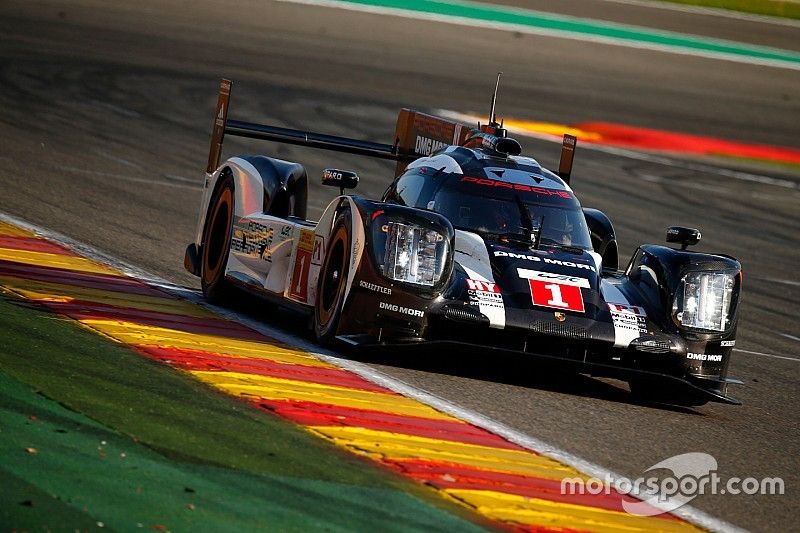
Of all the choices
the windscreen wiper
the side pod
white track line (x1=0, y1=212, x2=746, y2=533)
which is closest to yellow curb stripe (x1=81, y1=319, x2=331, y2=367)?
white track line (x1=0, y1=212, x2=746, y2=533)

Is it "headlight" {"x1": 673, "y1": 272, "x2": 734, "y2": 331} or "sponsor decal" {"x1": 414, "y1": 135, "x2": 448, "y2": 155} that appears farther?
"sponsor decal" {"x1": 414, "y1": 135, "x2": 448, "y2": 155}

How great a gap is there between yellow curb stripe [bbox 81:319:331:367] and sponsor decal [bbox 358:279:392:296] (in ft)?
1.58

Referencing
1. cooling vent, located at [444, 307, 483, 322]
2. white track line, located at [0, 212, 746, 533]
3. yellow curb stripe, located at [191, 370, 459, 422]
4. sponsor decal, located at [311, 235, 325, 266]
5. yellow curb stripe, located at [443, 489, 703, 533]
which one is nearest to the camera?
yellow curb stripe, located at [443, 489, 703, 533]

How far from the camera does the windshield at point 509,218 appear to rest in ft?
29.0

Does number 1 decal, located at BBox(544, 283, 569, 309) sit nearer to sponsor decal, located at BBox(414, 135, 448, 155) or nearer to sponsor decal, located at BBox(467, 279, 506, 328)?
sponsor decal, located at BBox(467, 279, 506, 328)

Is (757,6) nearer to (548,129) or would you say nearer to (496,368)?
(548,129)

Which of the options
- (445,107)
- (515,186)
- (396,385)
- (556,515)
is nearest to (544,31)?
(445,107)

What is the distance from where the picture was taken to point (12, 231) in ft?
36.3

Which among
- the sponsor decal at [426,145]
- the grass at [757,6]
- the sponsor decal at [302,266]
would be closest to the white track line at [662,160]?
the sponsor decal at [426,145]

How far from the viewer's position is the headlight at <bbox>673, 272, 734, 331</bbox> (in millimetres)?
8336

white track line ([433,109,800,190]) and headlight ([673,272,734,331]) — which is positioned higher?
white track line ([433,109,800,190])

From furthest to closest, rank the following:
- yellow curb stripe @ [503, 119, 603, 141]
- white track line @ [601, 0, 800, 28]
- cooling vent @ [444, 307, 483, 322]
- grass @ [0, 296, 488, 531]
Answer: white track line @ [601, 0, 800, 28]
yellow curb stripe @ [503, 119, 603, 141]
cooling vent @ [444, 307, 483, 322]
grass @ [0, 296, 488, 531]

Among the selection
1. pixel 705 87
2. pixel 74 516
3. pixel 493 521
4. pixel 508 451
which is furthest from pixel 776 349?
pixel 705 87

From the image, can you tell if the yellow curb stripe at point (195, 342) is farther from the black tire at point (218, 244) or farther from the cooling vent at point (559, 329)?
the black tire at point (218, 244)
